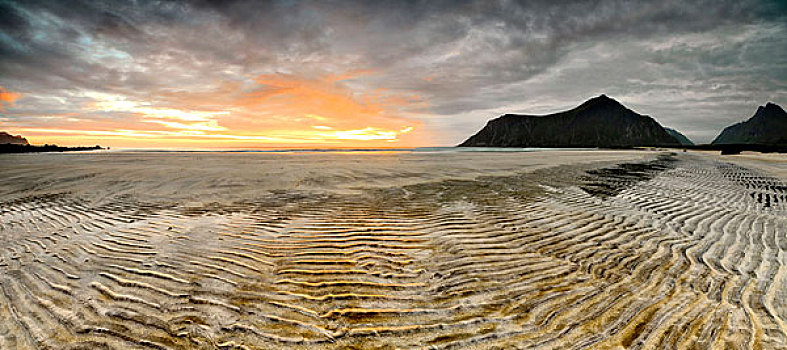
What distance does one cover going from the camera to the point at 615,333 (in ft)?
10.9

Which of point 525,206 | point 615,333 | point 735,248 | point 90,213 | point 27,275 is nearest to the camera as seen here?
point 615,333

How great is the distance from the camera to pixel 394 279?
14.7ft

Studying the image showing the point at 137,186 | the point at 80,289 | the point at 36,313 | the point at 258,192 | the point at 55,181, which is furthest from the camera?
the point at 55,181

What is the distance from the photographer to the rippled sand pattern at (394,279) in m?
3.32

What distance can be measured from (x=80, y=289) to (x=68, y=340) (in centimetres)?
134

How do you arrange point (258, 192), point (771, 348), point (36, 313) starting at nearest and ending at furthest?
point (771, 348) → point (36, 313) → point (258, 192)

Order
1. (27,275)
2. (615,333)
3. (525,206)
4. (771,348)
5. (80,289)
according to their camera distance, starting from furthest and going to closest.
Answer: (525,206)
(27,275)
(80,289)
(615,333)
(771,348)

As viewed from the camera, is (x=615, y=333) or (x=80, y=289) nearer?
(x=615, y=333)

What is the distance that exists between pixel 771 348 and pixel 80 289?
26.2 feet

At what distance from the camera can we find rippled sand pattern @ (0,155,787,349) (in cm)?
332

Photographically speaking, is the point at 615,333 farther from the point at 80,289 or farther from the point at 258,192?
the point at 258,192

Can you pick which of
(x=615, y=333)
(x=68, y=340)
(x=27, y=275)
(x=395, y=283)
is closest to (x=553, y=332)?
(x=615, y=333)

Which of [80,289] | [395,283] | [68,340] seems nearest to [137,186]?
[80,289]

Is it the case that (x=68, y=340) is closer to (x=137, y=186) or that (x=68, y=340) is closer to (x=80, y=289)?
(x=80, y=289)
